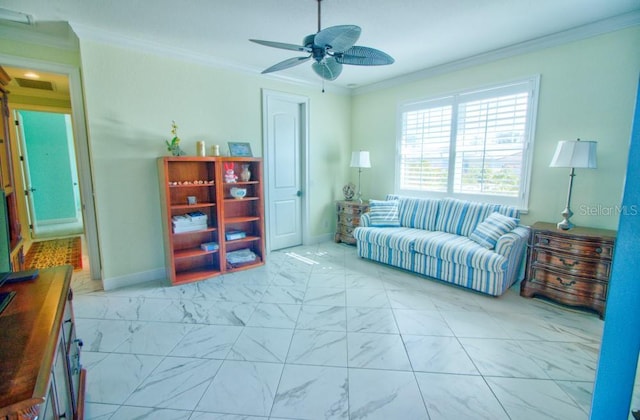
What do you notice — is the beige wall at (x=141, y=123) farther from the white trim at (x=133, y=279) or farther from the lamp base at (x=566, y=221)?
the lamp base at (x=566, y=221)

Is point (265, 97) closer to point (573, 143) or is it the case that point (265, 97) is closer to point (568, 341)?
point (573, 143)

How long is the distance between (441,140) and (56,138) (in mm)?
7645

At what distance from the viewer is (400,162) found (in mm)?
4660

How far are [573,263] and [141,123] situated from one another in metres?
4.59

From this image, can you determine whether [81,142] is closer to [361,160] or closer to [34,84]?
[34,84]

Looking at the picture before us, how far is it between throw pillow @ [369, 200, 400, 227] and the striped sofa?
0.01m

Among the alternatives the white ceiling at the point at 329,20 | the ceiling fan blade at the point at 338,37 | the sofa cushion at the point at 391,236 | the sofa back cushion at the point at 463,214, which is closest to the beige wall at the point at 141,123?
the white ceiling at the point at 329,20

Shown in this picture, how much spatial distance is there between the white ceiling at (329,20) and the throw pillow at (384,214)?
77.5 inches

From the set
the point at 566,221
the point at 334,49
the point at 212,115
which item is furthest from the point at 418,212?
the point at 212,115

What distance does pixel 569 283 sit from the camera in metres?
2.78

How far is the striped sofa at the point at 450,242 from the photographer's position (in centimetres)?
302

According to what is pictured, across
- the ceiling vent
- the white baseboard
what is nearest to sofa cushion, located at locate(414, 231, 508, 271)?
the white baseboard

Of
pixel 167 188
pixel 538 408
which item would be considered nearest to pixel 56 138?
pixel 167 188

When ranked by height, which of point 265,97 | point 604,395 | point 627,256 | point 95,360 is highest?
point 265,97
